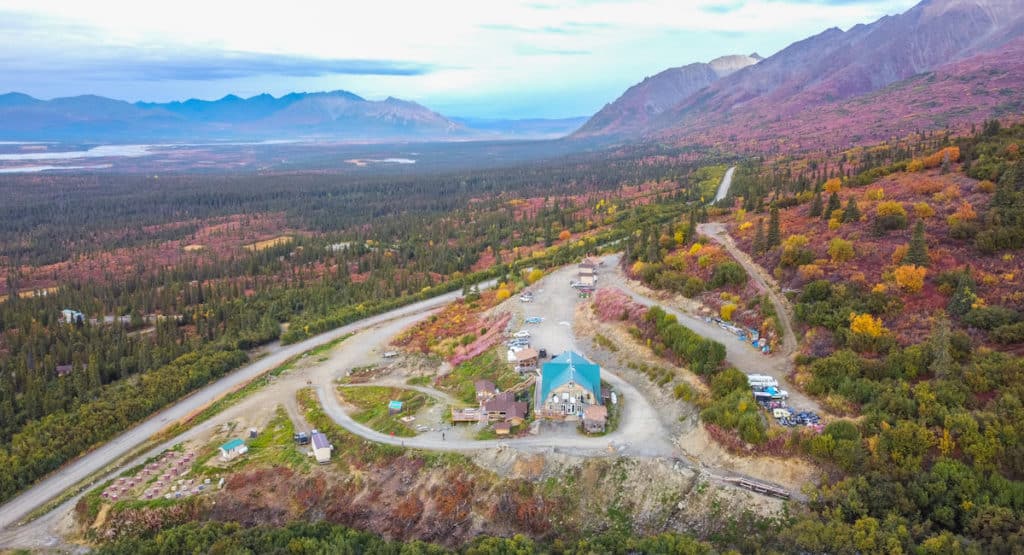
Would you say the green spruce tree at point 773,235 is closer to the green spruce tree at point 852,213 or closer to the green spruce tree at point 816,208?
the green spruce tree at point 852,213

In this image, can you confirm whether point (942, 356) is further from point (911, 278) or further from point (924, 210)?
point (924, 210)

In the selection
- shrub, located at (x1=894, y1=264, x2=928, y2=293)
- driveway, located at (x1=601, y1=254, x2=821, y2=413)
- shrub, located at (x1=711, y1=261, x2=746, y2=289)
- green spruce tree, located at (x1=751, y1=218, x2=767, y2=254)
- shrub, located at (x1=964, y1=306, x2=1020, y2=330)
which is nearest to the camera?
shrub, located at (x1=964, y1=306, x2=1020, y2=330)

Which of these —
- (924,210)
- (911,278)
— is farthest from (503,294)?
(924,210)

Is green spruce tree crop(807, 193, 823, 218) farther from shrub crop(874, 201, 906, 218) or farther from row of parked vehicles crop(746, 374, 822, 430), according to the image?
row of parked vehicles crop(746, 374, 822, 430)

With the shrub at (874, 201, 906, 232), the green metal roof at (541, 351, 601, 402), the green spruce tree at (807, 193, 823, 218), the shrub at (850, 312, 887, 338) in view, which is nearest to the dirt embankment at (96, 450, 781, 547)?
the green metal roof at (541, 351, 601, 402)

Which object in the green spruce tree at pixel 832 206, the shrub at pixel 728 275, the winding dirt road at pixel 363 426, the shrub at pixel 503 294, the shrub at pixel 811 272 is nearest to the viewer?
the winding dirt road at pixel 363 426

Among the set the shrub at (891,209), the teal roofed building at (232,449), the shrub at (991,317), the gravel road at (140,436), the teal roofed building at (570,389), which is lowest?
the gravel road at (140,436)

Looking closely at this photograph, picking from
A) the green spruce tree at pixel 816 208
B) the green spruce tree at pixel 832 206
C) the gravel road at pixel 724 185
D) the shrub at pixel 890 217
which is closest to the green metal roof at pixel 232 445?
the shrub at pixel 890 217

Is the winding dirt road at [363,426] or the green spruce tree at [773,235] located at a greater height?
the green spruce tree at [773,235]
